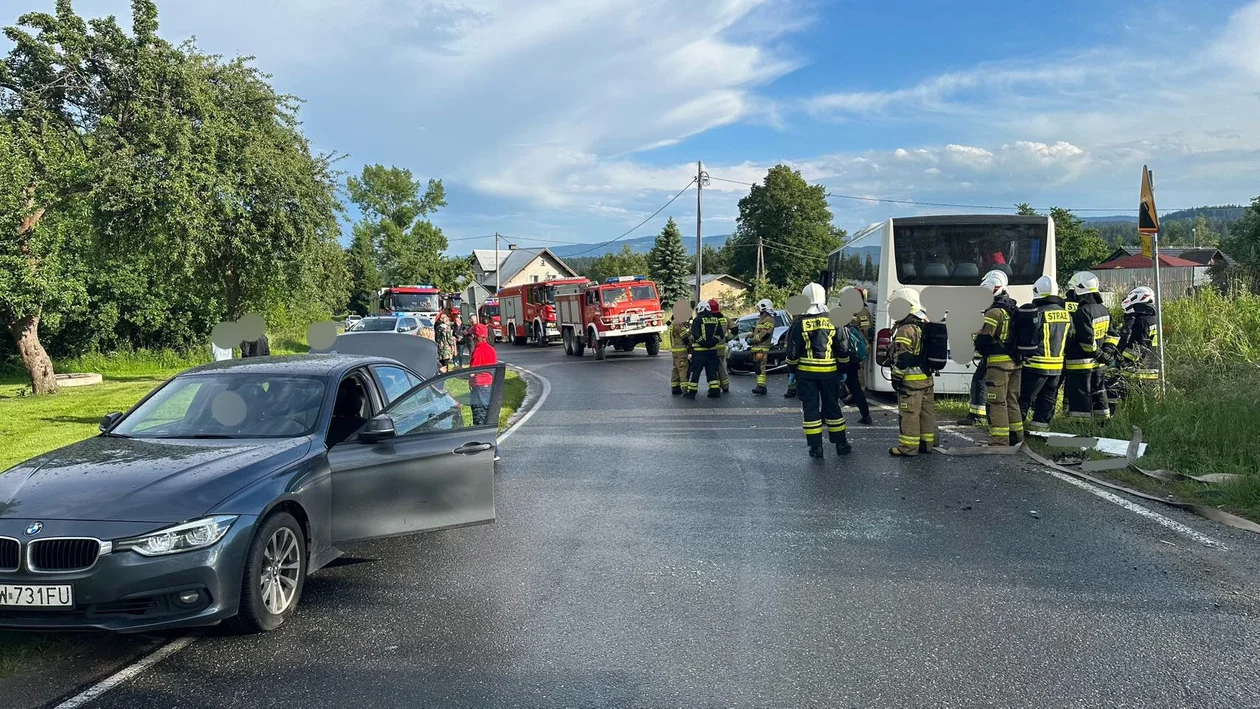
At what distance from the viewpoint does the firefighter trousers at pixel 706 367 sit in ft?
50.9

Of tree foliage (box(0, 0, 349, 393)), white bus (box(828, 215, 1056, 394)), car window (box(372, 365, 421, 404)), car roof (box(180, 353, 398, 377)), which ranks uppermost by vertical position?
tree foliage (box(0, 0, 349, 393))

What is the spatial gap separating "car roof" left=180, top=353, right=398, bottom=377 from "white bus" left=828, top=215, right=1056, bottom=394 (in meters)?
9.11

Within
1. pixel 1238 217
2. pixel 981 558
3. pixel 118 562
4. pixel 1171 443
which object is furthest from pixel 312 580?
pixel 1238 217

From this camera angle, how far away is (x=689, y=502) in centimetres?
730

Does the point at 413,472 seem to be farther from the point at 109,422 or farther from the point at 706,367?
the point at 706,367

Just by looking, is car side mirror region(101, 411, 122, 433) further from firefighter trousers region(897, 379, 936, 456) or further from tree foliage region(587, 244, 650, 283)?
tree foliage region(587, 244, 650, 283)

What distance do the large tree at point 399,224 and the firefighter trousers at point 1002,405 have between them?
234ft

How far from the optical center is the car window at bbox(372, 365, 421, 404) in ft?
20.5

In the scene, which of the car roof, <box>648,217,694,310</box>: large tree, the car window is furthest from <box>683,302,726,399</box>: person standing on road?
<box>648,217,694,310</box>: large tree

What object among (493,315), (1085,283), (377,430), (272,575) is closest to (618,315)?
(1085,283)

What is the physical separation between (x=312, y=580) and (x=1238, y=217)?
57.9 metres

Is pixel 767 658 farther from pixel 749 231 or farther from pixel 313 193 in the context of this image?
pixel 749 231

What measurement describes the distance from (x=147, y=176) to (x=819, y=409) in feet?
36.5

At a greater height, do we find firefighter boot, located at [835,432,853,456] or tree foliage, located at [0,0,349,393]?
tree foliage, located at [0,0,349,393]
